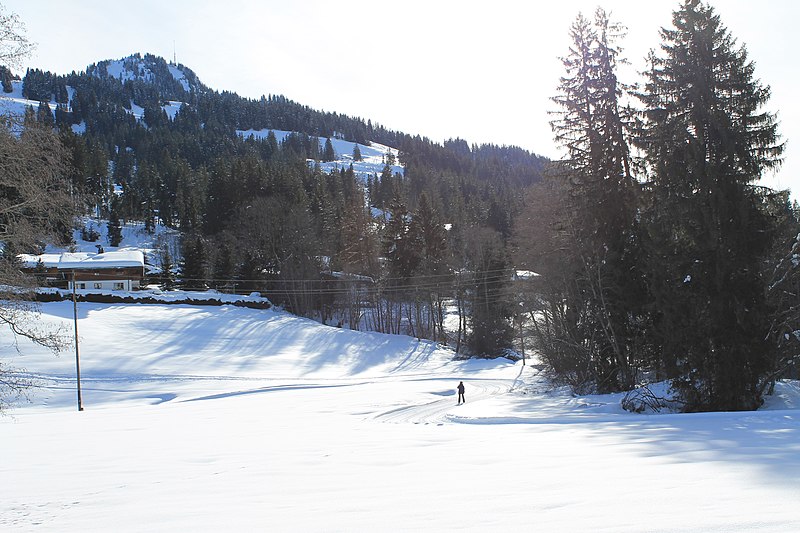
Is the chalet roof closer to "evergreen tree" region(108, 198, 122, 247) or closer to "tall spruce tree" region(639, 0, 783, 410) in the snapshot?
"evergreen tree" region(108, 198, 122, 247)

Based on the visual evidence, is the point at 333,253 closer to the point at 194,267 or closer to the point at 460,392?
the point at 194,267

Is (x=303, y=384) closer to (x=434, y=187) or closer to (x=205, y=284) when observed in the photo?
(x=205, y=284)

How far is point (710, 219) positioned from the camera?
18.4m

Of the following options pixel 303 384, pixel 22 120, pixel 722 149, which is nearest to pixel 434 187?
pixel 303 384

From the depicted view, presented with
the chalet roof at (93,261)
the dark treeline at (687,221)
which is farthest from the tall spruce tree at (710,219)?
the chalet roof at (93,261)

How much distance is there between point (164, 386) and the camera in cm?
3328

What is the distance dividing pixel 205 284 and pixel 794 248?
56.7 m

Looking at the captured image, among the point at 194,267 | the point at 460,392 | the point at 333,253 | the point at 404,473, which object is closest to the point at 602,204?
the point at 460,392

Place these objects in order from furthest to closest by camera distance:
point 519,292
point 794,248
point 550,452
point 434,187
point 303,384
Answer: point 434,187
point 303,384
point 519,292
point 794,248
point 550,452

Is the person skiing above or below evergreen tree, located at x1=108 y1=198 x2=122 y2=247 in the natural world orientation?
below

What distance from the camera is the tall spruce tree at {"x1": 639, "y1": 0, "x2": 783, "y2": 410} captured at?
1783cm

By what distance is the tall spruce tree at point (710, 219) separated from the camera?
17.8 m

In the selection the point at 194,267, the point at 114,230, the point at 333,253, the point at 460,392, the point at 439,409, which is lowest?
the point at 439,409

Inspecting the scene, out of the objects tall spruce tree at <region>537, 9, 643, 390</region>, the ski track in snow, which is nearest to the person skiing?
the ski track in snow
